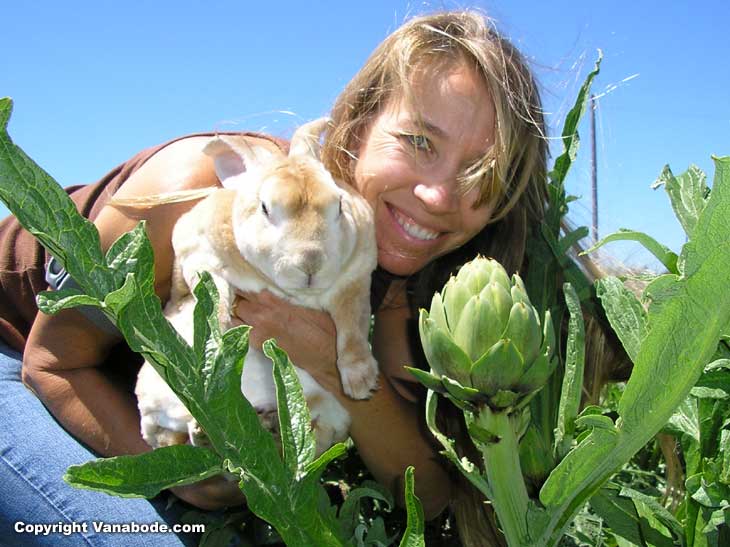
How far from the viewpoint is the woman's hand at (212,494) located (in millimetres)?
1119

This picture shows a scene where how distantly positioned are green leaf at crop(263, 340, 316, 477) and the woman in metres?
0.46

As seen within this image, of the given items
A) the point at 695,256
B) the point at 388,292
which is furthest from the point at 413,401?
the point at 695,256

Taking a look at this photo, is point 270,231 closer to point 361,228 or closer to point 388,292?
point 361,228

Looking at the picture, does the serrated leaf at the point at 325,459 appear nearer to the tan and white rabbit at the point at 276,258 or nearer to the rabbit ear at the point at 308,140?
the tan and white rabbit at the point at 276,258

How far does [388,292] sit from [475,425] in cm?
93

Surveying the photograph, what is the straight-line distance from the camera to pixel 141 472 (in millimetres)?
572

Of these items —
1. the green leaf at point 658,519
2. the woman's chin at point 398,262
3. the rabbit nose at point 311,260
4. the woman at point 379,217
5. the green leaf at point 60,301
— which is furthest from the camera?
the woman's chin at point 398,262

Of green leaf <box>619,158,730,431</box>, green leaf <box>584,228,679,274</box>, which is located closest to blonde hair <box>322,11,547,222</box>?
green leaf <box>584,228,679,274</box>

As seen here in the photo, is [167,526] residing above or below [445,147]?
below

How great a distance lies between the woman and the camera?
3.80ft

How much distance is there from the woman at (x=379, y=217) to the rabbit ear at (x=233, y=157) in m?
0.09

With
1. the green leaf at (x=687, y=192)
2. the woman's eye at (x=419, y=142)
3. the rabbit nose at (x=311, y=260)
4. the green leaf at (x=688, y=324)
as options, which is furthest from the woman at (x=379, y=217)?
the green leaf at (x=688, y=324)

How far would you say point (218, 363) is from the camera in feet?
1.95

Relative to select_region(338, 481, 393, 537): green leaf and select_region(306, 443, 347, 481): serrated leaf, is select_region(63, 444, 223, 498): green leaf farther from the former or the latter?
select_region(338, 481, 393, 537): green leaf
